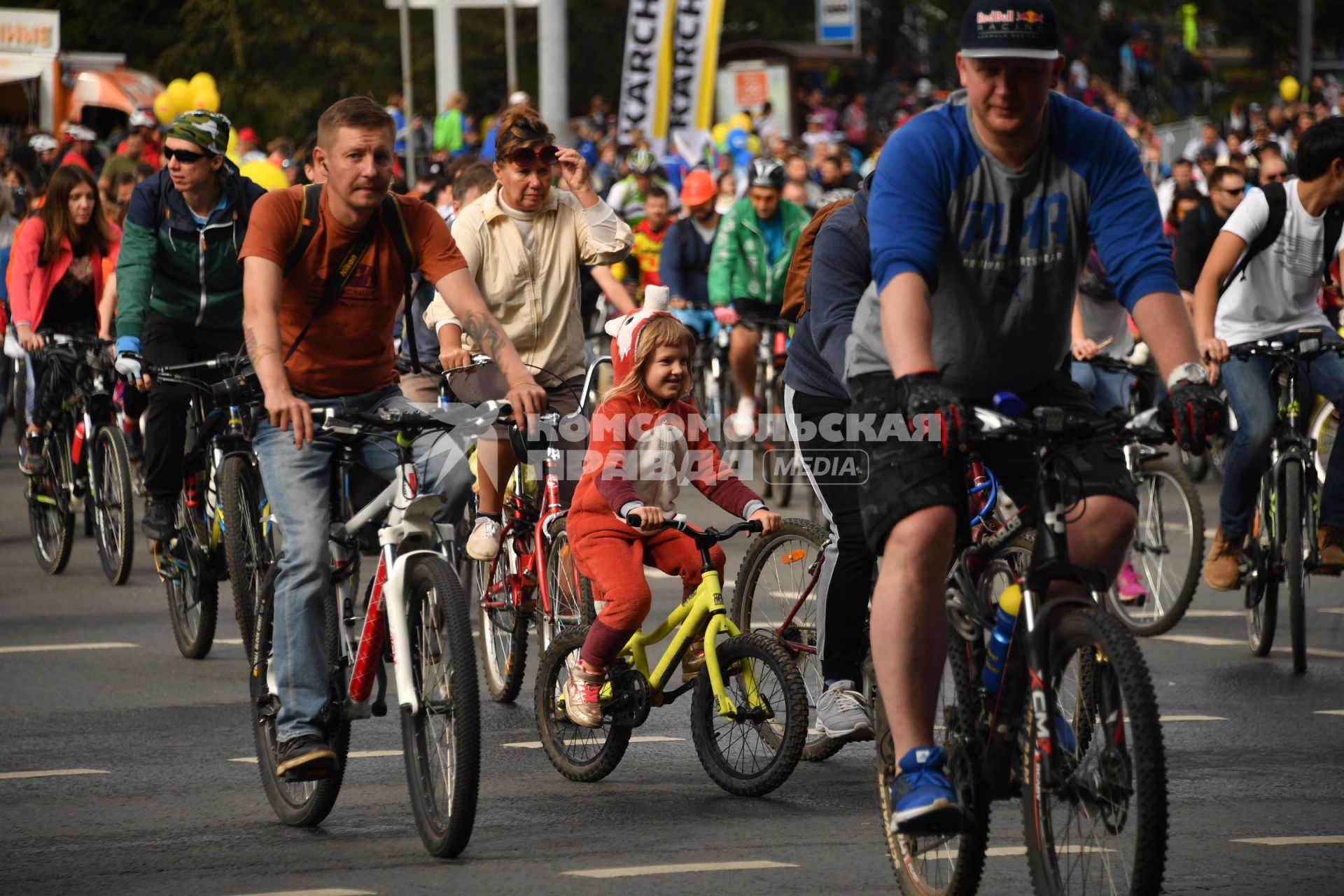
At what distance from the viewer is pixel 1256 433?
8.71 m

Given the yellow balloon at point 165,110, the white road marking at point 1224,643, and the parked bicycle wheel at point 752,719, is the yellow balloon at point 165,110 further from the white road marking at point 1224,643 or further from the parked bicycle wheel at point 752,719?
the parked bicycle wheel at point 752,719

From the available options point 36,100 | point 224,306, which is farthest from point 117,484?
point 36,100

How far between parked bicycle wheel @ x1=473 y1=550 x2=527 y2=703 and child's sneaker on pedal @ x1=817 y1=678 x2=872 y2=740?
1.79 m

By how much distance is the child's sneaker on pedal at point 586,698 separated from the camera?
21.5 ft

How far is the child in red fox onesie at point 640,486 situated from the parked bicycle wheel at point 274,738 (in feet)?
2.79

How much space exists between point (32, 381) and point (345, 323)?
725 cm

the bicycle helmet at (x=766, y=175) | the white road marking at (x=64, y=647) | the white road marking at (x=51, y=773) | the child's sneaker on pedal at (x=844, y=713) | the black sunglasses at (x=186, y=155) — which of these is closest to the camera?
the child's sneaker on pedal at (x=844, y=713)

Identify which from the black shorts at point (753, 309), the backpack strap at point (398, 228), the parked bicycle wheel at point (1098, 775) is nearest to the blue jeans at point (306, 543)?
the backpack strap at point (398, 228)

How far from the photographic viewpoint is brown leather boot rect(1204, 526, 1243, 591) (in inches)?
351

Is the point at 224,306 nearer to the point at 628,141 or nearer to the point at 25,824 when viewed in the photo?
the point at 25,824

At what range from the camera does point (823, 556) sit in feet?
22.2

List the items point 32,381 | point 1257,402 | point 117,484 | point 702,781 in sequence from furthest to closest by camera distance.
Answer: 1. point 32,381
2. point 117,484
3. point 1257,402
4. point 702,781

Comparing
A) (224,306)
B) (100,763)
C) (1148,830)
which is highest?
(224,306)

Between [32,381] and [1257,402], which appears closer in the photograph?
[1257,402]
